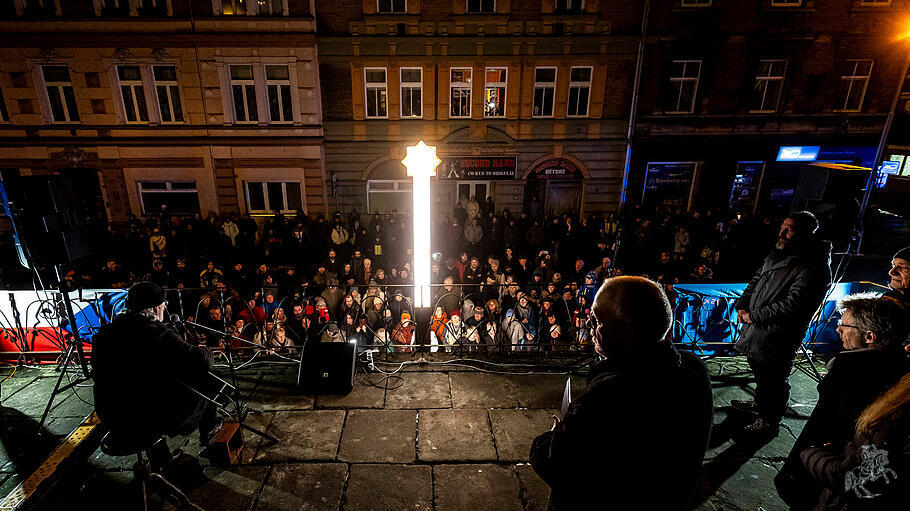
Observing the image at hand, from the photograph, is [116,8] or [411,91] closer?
[116,8]

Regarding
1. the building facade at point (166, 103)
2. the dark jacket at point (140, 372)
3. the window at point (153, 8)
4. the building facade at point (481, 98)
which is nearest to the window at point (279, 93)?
the building facade at point (166, 103)

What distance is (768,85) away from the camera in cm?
1556

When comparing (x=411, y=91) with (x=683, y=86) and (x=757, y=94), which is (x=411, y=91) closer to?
(x=683, y=86)

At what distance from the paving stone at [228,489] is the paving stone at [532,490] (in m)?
2.44

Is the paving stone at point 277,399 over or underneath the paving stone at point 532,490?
over

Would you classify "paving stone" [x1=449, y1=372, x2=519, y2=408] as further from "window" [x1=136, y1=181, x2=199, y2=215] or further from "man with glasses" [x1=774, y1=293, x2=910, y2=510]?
"window" [x1=136, y1=181, x2=199, y2=215]

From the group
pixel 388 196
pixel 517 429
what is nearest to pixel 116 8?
pixel 388 196

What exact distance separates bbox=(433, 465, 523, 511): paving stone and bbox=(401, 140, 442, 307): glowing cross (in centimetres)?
270

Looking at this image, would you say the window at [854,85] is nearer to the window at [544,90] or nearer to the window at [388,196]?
the window at [544,90]

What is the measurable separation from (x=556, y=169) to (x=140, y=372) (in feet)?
49.4

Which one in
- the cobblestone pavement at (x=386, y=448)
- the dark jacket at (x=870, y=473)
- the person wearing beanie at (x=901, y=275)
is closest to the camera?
the dark jacket at (x=870, y=473)

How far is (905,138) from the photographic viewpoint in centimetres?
2330

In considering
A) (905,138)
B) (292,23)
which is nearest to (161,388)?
(292,23)

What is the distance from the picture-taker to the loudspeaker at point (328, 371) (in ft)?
16.2
